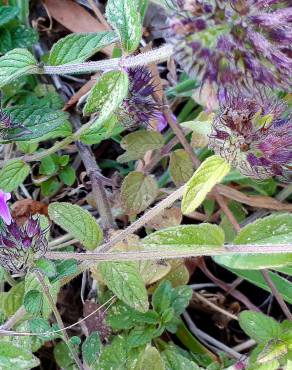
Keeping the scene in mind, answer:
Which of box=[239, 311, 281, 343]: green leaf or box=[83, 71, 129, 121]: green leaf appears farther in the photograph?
box=[239, 311, 281, 343]: green leaf

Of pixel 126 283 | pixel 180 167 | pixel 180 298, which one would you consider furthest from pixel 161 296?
pixel 180 167

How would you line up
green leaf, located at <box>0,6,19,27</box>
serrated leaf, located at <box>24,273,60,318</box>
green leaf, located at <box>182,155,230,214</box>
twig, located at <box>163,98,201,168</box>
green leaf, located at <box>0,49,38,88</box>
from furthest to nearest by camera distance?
1. green leaf, located at <box>0,6,19,27</box>
2. twig, located at <box>163,98,201,168</box>
3. serrated leaf, located at <box>24,273,60,318</box>
4. green leaf, located at <box>0,49,38,88</box>
5. green leaf, located at <box>182,155,230,214</box>

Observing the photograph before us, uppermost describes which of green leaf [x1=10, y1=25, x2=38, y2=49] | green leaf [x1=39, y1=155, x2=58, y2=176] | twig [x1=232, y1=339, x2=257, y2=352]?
green leaf [x1=10, y1=25, x2=38, y2=49]

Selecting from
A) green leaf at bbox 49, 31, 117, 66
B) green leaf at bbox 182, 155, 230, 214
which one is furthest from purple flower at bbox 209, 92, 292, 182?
green leaf at bbox 49, 31, 117, 66

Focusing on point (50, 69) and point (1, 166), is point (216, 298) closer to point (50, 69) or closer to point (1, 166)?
point (1, 166)

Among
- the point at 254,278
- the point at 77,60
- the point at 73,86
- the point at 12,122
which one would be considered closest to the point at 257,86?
the point at 77,60

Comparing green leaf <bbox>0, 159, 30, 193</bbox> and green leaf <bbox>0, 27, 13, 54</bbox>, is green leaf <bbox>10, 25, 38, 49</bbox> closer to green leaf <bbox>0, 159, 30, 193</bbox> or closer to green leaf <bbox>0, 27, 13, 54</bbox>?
green leaf <bbox>0, 27, 13, 54</bbox>
